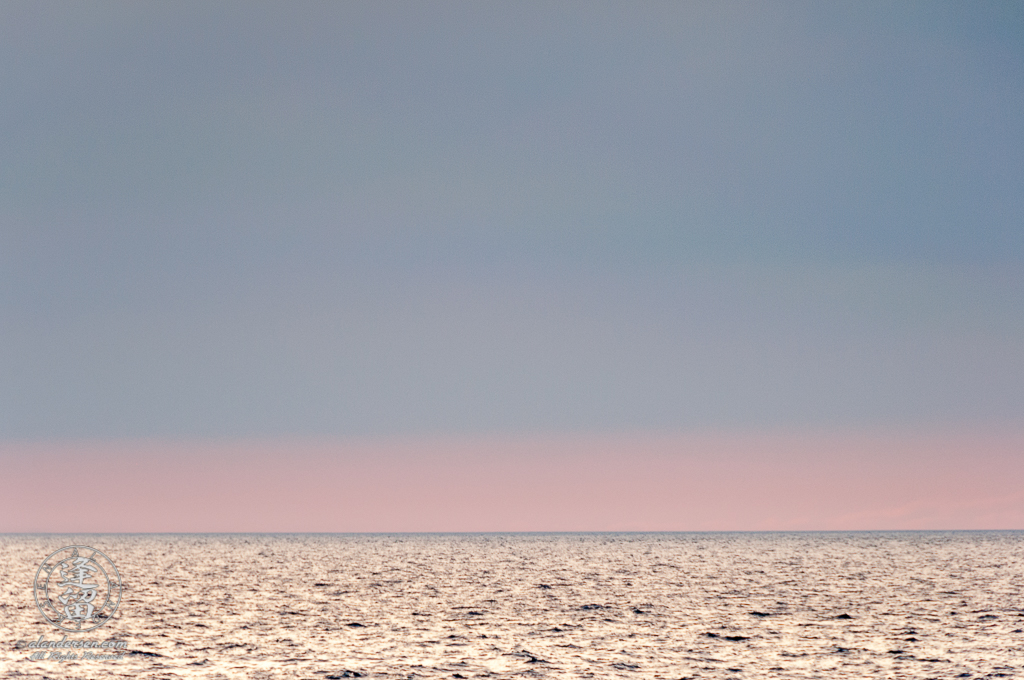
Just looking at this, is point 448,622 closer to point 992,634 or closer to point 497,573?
point 992,634

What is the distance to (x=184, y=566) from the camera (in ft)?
182

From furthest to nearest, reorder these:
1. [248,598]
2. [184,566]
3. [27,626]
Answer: [184,566]
[248,598]
[27,626]

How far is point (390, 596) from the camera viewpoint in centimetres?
3278

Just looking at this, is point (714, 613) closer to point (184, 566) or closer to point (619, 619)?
point (619, 619)

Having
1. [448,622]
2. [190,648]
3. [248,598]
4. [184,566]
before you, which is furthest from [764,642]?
[184,566]

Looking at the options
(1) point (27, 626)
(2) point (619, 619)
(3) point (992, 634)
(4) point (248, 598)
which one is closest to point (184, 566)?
(4) point (248, 598)

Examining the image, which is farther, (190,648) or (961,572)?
(961,572)

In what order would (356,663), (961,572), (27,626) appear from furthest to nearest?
(961,572)
(27,626)
(356,663)

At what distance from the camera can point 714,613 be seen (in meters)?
26.2

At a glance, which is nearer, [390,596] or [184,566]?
[390,596]

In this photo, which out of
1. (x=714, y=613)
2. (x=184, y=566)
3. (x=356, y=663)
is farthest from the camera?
(x=184, y=566)

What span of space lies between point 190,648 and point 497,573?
1075 inches

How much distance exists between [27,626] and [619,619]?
14.8 meters

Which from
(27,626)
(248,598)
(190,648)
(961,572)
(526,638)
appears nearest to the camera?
(190,648)
